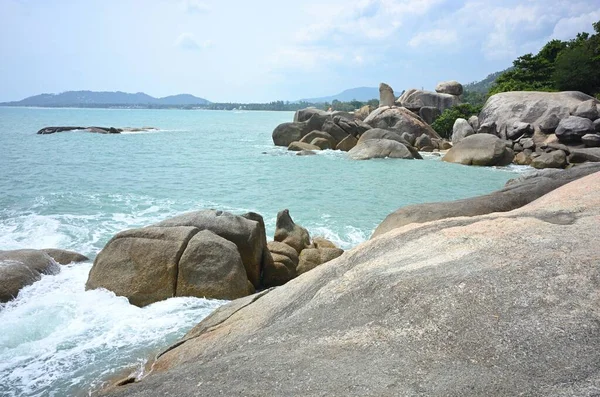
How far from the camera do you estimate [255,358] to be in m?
3.70

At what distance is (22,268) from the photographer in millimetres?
8906

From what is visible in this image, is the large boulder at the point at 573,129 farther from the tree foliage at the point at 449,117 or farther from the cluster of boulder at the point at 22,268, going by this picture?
the cluster of boulder at the point at 22,268

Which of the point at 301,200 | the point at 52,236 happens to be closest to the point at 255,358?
the point at 52,236

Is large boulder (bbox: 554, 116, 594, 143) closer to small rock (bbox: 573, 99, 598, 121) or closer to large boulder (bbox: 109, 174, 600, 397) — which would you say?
small rock (bbox: 573, 99, 598, 121)

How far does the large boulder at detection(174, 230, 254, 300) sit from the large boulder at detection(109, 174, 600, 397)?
3098 millimetres

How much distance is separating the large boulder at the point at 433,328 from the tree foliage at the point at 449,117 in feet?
133

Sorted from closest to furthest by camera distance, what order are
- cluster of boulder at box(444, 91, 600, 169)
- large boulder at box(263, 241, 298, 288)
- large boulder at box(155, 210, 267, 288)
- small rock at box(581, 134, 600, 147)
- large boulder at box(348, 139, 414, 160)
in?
large boulder at box(155, 210, 267, 288)
large boulder at box(263, 241, 298, 288)
cluster of boulder at box(444, 91, 600, 169)
small rock at box(581, 134, 600, 147)
large boulder at box(348, 139, 414, 160)

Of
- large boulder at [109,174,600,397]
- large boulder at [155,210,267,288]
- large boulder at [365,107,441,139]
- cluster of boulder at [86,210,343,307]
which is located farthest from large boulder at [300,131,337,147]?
large boulder at [109,174,600,397]

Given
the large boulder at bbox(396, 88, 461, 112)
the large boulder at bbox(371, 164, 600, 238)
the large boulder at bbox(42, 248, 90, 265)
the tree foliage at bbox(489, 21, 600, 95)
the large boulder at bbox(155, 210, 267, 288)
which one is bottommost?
the large boulder at bbox(42, 248, 90, 265)

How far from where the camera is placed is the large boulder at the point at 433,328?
10.2ft

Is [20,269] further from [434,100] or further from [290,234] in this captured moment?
[434,100]

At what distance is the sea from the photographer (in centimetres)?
692

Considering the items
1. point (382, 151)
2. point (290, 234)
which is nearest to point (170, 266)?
point (290, 234)

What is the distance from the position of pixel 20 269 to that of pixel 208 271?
356 centimetres
